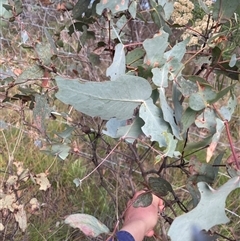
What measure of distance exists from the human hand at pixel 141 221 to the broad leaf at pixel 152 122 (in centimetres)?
52

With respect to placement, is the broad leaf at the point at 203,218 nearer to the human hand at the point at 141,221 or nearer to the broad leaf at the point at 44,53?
the broad leaf at the point at 44,53

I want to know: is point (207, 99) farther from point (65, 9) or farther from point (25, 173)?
point (25, 173)

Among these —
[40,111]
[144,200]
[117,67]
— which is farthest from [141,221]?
[117,67]

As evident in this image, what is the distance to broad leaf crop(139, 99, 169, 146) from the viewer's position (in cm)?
56

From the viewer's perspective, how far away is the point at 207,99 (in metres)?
0.60

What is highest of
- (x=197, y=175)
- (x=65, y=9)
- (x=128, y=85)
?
(x=128, y=85)

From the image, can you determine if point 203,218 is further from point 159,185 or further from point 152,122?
point 159,185

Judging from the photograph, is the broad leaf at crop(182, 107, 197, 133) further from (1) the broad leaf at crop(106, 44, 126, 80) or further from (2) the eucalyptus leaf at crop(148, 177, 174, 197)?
(2) the eucalyptus leaf at crop(148, 177, 174, 197)

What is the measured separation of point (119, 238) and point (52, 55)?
33cm

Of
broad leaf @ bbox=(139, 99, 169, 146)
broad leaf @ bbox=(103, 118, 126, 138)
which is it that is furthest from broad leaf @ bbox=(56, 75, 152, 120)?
broad leaf @ bbox=(103, 118, 126, 138)

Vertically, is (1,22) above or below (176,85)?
below

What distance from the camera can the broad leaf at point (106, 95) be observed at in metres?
0.51

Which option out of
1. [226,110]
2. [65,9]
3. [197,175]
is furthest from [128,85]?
[65,9]

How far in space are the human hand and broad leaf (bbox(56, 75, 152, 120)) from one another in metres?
0.55
